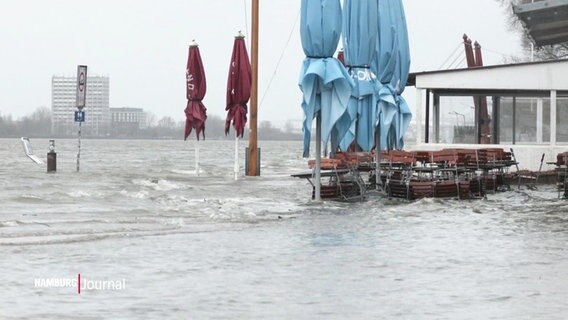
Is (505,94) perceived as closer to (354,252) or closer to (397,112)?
(397,112)

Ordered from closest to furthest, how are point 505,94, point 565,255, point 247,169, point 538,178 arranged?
point 565,255, point 538,178, point 505,94, point 247,169

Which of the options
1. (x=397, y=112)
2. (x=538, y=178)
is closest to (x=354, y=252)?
(x=397, y=112)

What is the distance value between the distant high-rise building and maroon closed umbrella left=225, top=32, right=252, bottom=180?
8309 centimetres

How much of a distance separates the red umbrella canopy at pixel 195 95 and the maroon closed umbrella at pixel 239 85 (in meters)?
1.74

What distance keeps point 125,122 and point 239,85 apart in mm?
163938

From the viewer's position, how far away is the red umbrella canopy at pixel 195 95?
34.3 metres

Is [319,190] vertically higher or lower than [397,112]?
lower

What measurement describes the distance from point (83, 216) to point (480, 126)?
585 inches

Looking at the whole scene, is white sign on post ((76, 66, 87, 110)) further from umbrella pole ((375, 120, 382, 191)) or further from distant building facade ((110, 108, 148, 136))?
distant building facade ((110, 108, 148, 136))

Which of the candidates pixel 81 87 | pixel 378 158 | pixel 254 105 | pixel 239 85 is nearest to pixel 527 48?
pixel 254 105

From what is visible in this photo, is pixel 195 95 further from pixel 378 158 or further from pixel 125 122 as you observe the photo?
pixel 125 122

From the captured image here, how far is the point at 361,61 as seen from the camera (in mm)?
21812

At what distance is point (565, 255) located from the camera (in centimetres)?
1232

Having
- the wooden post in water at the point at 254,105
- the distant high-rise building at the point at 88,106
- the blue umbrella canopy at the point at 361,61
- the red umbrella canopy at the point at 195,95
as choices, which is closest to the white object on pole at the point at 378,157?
the blue umbrella canopy at the point at 361,61
